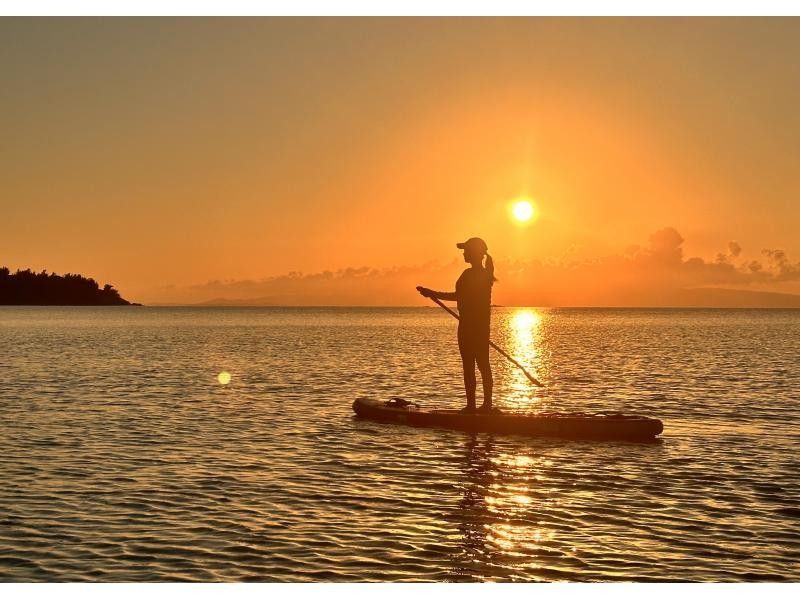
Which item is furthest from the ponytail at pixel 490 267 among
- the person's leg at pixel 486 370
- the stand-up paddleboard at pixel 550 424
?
the stand-up paddleboard at pixel 550 424

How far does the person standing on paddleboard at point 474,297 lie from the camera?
24672 mm

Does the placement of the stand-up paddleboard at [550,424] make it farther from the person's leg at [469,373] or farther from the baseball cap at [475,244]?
the baseball cap at [475,244]

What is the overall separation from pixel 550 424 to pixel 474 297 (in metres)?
3.90

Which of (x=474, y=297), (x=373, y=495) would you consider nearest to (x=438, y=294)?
(x=474, y=297)

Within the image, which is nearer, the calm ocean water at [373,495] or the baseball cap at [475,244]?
the calm ocean water at [373,495]

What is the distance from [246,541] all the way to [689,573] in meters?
6.25

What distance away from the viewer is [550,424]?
84.2ft

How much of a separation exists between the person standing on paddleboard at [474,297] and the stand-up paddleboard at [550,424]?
1.42 meters

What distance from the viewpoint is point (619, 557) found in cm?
1379

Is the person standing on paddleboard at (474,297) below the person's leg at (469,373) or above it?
above

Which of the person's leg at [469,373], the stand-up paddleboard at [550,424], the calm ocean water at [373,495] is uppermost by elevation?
the person's leg at [469,373]

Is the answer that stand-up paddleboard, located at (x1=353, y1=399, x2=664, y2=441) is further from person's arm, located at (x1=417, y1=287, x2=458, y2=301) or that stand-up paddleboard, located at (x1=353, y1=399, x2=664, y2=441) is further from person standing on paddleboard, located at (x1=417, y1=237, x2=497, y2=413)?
person's arm, located at (x1=417, y1=287, x2=458, y2=301)

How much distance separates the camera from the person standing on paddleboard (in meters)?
24.7

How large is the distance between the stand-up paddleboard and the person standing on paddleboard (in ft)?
4.67
